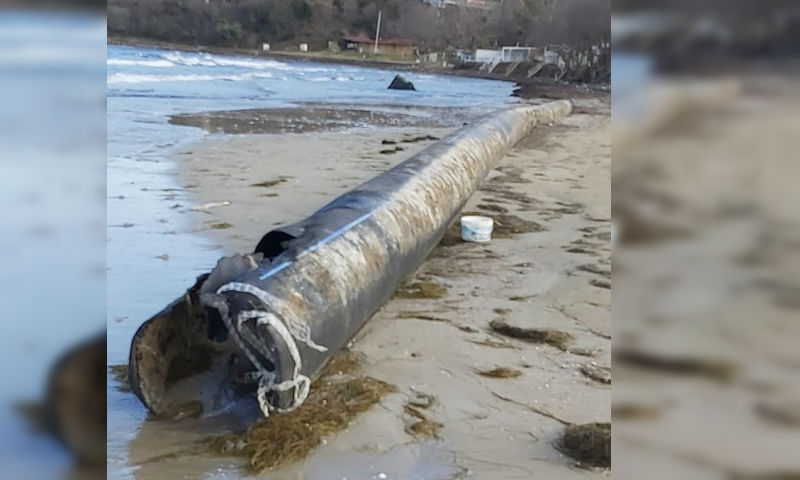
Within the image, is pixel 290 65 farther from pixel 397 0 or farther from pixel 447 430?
pixel 447 430

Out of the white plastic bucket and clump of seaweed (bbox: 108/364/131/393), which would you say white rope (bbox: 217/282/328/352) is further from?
the white plastic bucket

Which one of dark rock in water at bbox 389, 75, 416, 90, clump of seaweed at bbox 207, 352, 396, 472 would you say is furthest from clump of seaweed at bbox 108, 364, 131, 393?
dark rock in water at bbox 389, 75, 416, 90

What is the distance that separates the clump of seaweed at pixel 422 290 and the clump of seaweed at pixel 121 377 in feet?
3.65

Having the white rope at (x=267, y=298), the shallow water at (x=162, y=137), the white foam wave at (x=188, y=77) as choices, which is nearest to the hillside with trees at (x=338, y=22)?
the shallow water at (x=162, y=137)

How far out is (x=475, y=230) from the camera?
3.53 meters

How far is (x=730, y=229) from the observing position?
0.46 m

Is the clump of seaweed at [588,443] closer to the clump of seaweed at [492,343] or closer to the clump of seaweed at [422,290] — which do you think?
the clump of seaweed at [492,343]

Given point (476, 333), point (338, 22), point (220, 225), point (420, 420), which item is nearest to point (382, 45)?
point (338, 22)

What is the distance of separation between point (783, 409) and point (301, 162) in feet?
17.7

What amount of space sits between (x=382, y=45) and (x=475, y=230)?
305 cm

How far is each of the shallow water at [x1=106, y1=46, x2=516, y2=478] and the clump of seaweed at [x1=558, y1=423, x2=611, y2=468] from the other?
983mm

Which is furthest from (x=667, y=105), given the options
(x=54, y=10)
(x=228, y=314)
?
(x=228, y=314)

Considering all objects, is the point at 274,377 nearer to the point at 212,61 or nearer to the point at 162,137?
the point at 162,137

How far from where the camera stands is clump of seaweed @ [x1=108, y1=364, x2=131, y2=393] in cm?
176
